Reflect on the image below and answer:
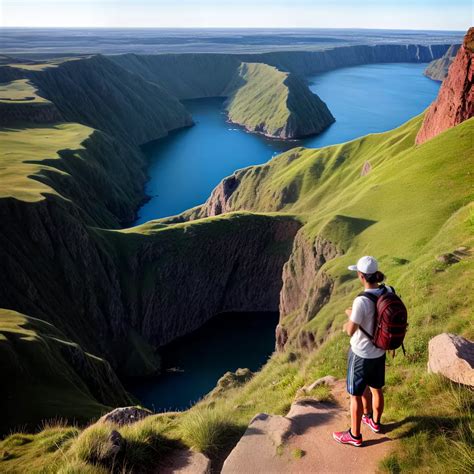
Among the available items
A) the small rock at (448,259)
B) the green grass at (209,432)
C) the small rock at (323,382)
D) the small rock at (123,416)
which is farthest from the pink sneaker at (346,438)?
the small rock at (448,259)

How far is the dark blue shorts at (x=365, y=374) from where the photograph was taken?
1053 centimetres

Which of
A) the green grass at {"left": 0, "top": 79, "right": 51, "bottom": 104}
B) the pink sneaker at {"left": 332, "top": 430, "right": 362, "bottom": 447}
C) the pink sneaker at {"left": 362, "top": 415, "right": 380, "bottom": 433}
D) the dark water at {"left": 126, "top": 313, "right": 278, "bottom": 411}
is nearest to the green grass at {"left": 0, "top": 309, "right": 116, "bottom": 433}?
the pink sneaker at {"left": 332, "top": 430, "right": 362, "bottom": 447}

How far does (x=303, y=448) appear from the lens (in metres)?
11.0

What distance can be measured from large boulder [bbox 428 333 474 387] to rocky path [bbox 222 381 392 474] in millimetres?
2424

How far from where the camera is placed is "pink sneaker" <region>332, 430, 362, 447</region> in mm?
10648

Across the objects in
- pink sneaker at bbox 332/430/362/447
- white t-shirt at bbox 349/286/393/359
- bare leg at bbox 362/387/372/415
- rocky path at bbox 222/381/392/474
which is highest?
white t-shirt at bbox 349/286/393/359

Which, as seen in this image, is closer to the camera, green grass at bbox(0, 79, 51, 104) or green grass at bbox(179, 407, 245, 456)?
green grass at bbox(179, 407, 245, 456)

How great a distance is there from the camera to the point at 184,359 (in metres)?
66.7

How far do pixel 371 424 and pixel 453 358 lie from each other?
2687 millimetres

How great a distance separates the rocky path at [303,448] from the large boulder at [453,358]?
2.42m

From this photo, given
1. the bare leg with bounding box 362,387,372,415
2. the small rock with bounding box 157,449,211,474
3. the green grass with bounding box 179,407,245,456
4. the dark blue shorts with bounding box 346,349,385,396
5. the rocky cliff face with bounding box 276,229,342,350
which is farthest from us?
the rocky cliff face with bounding box 276,229,342,350

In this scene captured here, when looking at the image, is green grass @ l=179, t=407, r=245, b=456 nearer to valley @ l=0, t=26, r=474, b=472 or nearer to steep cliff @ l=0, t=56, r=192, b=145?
valley @ l=0, t=26, r=474, b=472

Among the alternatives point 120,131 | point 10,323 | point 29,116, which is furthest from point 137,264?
point 120,131

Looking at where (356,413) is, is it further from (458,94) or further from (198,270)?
(198,270)
